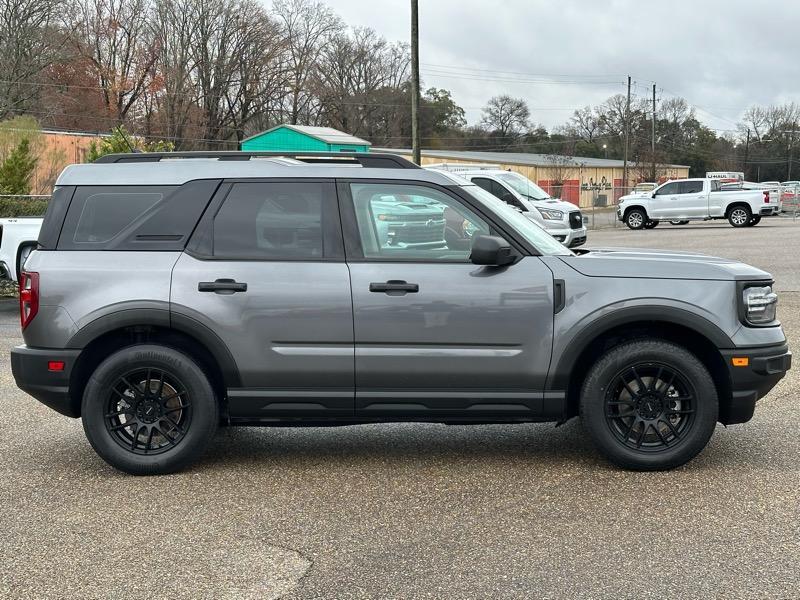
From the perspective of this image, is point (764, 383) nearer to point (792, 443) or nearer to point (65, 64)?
point (792, 443)

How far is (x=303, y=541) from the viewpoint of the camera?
4.44m

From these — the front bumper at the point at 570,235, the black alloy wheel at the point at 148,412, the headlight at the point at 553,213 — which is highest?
the headlight at the point at 553,213

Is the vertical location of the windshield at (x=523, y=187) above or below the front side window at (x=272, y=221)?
above

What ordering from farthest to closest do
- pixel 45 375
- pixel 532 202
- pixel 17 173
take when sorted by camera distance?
pixel 17 173 < pixel 532 202 < pixel 45 375

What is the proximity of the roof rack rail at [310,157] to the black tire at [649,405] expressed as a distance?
1686 millimetres

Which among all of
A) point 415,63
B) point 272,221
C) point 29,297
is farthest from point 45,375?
point 415,63

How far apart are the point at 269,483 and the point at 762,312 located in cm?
304

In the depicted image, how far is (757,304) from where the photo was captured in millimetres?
5414

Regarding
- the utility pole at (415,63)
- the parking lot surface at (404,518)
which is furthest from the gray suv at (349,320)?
the utility pole at (415,63)

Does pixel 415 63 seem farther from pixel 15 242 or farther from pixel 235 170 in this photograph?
pixel 235 170

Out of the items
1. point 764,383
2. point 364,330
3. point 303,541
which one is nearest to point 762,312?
point 764,383

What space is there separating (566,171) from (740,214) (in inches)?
1409

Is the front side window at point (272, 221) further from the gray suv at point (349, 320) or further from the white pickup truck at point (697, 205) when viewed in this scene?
the white pickup truck at point (697, 205)

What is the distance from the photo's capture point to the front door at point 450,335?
5305 millimetres
